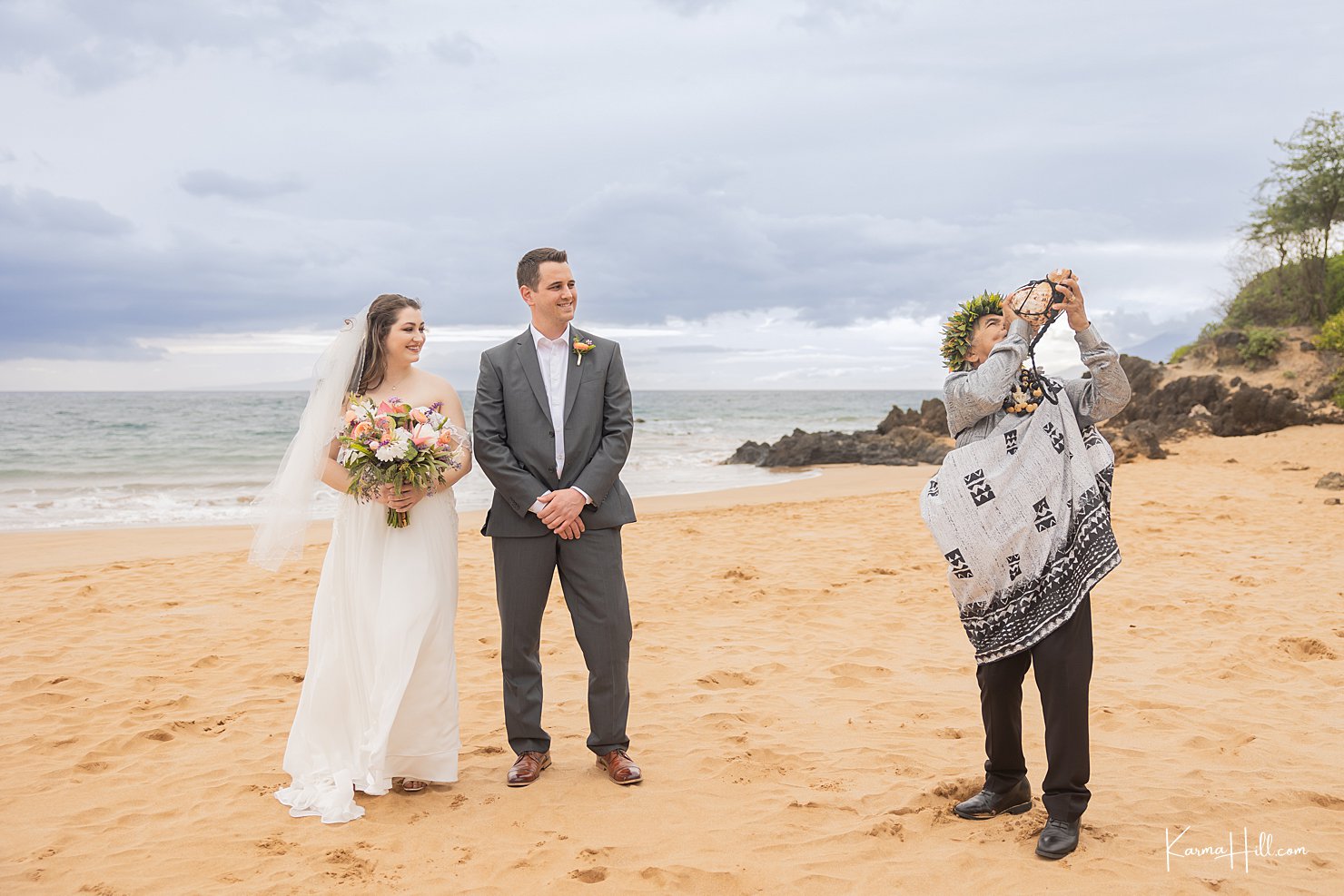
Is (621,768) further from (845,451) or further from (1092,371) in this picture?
(845,451)

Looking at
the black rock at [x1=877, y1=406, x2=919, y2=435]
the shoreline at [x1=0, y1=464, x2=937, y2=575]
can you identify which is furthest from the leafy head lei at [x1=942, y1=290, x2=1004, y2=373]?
the black rock at [x1=877, y1=406, x2=919, y2=435]

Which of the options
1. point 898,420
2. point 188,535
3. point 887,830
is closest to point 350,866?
point 887,830

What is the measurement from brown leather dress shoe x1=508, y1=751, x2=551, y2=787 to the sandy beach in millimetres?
58

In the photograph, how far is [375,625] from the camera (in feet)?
13.1

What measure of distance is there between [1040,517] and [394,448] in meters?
2.50

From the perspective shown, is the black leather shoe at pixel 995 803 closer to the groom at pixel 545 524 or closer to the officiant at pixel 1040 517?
the officiant at pixel 1040 517

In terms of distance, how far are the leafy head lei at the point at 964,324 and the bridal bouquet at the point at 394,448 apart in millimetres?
2109

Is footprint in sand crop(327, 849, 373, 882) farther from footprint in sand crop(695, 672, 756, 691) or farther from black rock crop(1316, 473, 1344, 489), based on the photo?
black rock crop(1316, 473, 1344, 489)

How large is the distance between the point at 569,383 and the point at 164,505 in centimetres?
1431

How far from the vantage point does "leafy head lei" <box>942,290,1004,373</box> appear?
353cm

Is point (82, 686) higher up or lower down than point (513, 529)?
lower down

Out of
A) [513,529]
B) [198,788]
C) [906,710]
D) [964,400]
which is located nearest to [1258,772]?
[906,710]

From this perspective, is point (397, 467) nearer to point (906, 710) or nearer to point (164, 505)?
point (906, 710)

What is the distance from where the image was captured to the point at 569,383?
4.15m
